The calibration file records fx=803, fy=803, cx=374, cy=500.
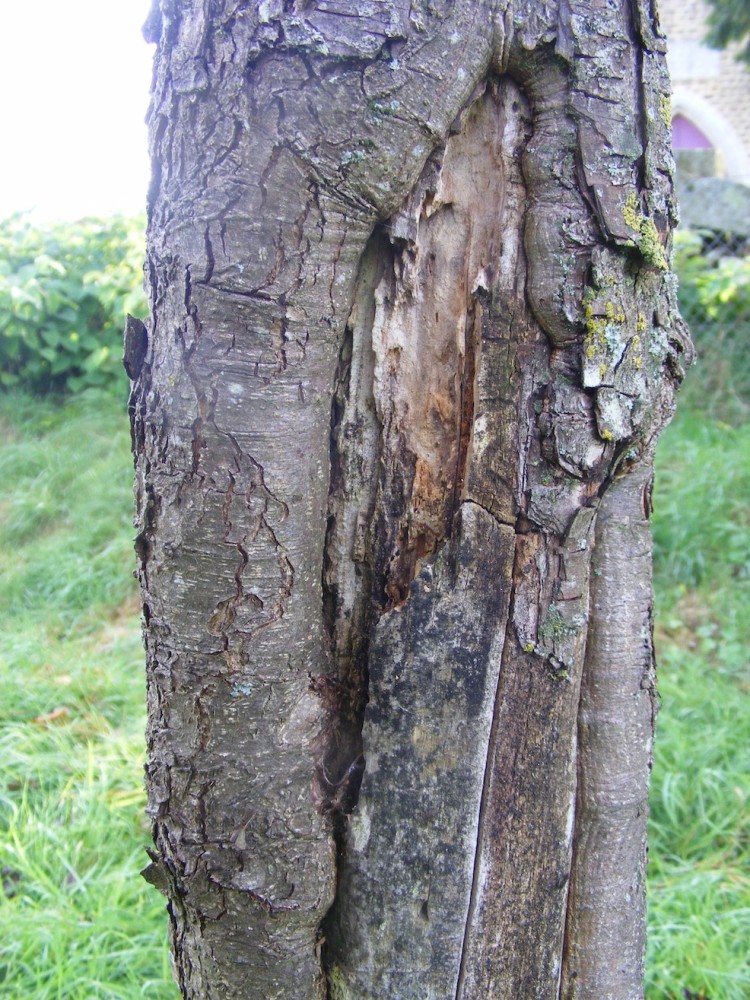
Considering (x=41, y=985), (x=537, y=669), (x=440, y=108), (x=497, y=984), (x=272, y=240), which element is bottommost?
(x=41, y=985)

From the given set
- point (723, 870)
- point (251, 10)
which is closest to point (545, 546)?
point (251, 10)

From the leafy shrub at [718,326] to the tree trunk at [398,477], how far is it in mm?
4686

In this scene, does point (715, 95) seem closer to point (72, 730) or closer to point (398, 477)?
point (72, 730)

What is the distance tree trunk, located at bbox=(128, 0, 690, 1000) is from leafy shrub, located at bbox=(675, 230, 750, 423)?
15.4 ft

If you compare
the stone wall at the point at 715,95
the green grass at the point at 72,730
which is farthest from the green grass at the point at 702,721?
the stone wall at the point at 715,95

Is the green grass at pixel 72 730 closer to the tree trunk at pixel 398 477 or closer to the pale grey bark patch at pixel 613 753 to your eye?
→ the tree trunk at pixel 398 477

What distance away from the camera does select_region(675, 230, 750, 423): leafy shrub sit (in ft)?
18.2

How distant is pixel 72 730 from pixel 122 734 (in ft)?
0.72

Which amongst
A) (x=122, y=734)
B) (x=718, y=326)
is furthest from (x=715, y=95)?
(x=122, y=734)

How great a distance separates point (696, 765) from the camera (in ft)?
9.95

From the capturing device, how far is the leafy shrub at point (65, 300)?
6441 millimetres

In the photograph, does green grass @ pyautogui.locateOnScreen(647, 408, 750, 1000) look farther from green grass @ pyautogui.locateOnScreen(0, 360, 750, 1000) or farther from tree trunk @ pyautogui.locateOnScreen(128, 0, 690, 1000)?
tree trunk @ pyautogui.locateOnScreen(128, 0, 690, 1000)

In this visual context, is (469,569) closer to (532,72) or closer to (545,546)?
(545,546)

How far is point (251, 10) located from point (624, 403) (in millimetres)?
794
